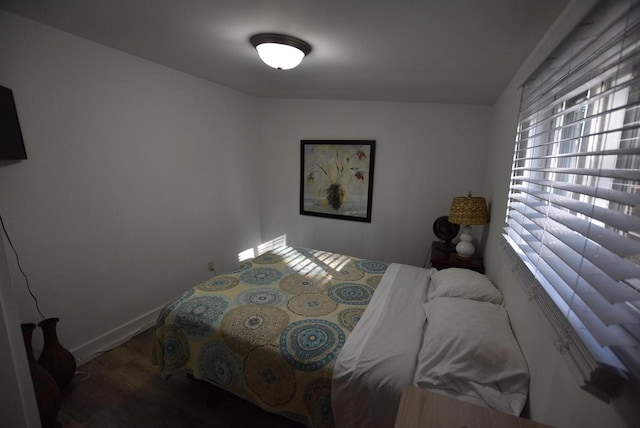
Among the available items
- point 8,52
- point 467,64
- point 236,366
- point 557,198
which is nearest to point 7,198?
point 8,52

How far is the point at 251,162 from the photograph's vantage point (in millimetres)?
3652

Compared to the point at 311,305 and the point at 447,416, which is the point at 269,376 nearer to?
the point at 311,305

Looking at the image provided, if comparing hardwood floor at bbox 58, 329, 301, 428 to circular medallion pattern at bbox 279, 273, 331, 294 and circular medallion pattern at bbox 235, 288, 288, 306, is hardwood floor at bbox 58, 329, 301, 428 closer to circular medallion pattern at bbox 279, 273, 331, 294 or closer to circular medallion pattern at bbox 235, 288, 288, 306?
circular medallion pattern at bbox 235, 288, 288, 306

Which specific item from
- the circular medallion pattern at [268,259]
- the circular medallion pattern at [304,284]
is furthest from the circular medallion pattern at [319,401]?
the circular medallion pattern at [268,259]

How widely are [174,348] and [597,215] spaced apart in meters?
2.08

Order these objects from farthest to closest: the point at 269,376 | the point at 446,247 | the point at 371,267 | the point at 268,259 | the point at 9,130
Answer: the point at 446,247, the point at 268,259, the point at 371,267, the point at 9,130, the point at 269,376

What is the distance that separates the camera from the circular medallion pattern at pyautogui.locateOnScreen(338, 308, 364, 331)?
1.63 metres

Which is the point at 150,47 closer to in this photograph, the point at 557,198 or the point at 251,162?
the point at 251,162

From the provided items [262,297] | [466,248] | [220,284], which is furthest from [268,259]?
[466,248]

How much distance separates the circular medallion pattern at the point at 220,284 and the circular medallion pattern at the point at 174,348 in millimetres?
359

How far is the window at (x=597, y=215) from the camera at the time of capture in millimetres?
632

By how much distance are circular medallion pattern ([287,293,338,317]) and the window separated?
3.61 ft

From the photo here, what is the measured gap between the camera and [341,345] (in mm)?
1453

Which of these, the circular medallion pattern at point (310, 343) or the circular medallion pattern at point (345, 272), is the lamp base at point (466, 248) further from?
the circular medallion pattern at point (310, 343)
